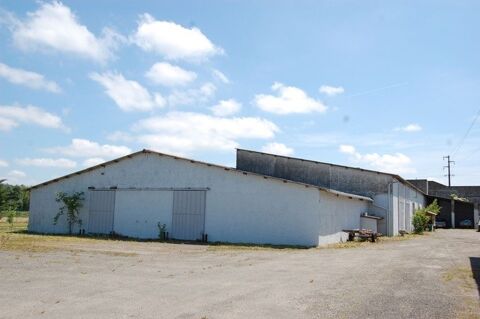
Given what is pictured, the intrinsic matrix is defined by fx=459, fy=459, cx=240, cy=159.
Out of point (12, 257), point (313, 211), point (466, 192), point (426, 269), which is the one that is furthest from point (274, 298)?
point (466, 192)

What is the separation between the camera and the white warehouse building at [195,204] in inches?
874

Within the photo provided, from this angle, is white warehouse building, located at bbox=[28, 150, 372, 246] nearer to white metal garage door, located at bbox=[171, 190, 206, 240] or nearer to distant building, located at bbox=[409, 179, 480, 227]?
white metal garage door, located at bbox=[171, 190, 206, 240]

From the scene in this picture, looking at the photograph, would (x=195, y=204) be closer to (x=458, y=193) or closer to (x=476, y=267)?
(x=476, y=267)

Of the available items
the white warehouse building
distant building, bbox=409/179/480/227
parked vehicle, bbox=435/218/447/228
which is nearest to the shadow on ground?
the white warehouse building

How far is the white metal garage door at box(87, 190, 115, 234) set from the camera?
1074 inches

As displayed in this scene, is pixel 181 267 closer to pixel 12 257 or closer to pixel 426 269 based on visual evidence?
pixel 12 257

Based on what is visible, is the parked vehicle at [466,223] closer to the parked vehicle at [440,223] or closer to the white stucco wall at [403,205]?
the parked vehicle at [440,223]

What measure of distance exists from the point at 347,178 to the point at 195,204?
11.5 metres

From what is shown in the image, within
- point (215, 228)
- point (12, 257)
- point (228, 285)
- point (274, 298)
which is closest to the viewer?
point (274, 298)

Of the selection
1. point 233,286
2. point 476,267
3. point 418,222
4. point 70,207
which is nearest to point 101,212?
point 70,207

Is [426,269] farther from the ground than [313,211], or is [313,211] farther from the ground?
[313,211]

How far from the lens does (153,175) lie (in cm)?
2641

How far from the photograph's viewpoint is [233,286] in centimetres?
977

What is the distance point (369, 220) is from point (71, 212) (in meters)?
18.7
